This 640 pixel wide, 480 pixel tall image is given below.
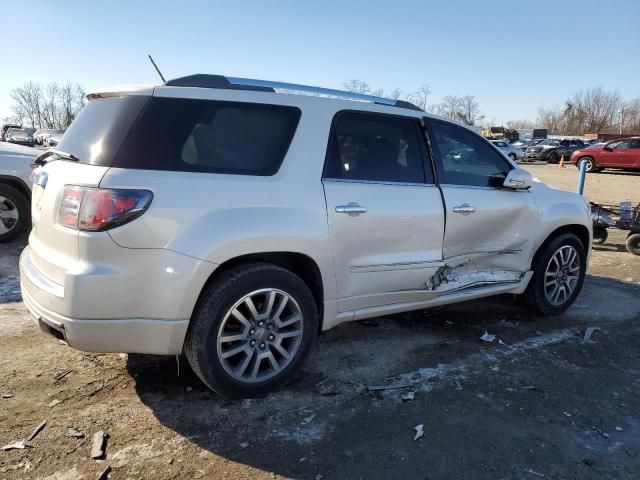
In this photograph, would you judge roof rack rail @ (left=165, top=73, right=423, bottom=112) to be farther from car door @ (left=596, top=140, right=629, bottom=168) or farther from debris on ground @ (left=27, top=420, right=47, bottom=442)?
car door @ (left=596, top=140, right=629, bottom=168)

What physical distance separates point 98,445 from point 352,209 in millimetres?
1995

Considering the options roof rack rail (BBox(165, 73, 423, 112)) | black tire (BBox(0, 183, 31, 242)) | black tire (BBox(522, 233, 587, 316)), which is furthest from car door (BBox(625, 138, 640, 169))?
black tire (BBox(0, 183, 31, 242))

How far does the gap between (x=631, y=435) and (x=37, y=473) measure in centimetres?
320

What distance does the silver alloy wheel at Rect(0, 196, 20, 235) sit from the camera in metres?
7.04

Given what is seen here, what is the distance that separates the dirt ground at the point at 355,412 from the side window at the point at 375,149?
1.38 metres

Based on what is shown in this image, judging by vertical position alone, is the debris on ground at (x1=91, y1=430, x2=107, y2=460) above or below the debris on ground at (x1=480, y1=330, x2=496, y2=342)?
below

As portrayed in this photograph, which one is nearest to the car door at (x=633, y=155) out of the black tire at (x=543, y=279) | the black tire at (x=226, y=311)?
the black tire at (x=543, y=279)

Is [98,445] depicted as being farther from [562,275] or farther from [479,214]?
[562,275]

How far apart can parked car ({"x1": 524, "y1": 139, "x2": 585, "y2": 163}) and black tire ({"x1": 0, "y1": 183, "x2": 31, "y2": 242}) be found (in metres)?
36.7

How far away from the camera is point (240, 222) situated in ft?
9.88

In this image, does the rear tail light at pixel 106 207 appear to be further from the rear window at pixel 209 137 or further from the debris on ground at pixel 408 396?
the debris on ground at pixel 408 396

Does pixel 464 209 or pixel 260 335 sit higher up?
pixel 464 209

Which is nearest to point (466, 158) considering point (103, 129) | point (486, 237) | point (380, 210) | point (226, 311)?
point (486, 237)

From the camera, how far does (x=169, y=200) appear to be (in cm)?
282
